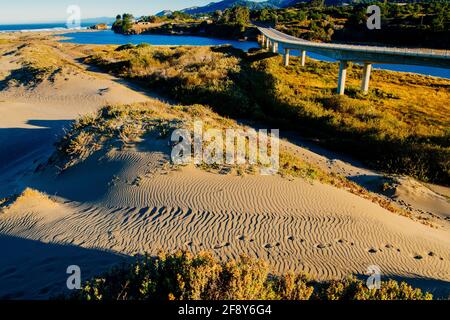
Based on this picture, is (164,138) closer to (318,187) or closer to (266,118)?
(318,187)

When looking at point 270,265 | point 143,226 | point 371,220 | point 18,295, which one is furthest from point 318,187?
point 18,295

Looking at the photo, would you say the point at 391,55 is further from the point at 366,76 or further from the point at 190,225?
the point at 190,225

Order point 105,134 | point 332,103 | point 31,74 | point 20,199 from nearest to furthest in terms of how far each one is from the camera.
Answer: point 20,199, point 105,134, point 332,103, point 31,74

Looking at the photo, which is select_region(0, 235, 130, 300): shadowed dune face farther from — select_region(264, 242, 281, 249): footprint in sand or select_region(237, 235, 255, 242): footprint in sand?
select_region(264, 242, 281, 249): footprint in sand

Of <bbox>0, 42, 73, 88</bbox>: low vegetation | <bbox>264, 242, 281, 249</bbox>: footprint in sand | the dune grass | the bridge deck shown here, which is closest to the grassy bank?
the bridge deck

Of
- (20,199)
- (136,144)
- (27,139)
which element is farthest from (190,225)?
(27,139)
